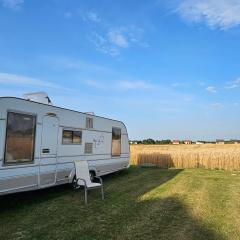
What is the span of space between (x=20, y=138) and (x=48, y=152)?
4.76ft

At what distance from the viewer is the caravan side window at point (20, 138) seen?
830 cm

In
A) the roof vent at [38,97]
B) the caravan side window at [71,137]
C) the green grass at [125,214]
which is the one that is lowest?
the green grass at [125,214]

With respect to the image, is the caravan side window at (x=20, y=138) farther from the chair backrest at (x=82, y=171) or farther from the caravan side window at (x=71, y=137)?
the chair backrest at (x=82, y=171)

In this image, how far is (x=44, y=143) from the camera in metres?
9.77

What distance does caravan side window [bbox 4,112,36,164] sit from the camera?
327 inches

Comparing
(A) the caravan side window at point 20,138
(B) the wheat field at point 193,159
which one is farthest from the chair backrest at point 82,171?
(B) the wheat field at point 193,159

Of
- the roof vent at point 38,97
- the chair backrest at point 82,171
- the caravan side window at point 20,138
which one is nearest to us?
the caravan side window at point 20,138

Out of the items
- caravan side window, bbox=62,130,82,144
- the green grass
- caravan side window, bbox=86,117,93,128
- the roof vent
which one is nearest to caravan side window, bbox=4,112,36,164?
the roof vent

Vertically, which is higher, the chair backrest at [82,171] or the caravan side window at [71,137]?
the caravan side window at [71,137]

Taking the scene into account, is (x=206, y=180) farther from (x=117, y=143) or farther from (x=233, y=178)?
(x=117, y=143)

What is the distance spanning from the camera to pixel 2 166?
8070 millimetres

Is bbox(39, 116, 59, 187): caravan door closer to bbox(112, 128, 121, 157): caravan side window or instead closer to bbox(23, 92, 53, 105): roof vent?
bbox(23, 92, 53, 105): roof vent

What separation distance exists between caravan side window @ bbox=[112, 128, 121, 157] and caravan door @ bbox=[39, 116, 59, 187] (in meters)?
4.99

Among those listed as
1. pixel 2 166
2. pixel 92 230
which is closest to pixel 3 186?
pixel 2 166
